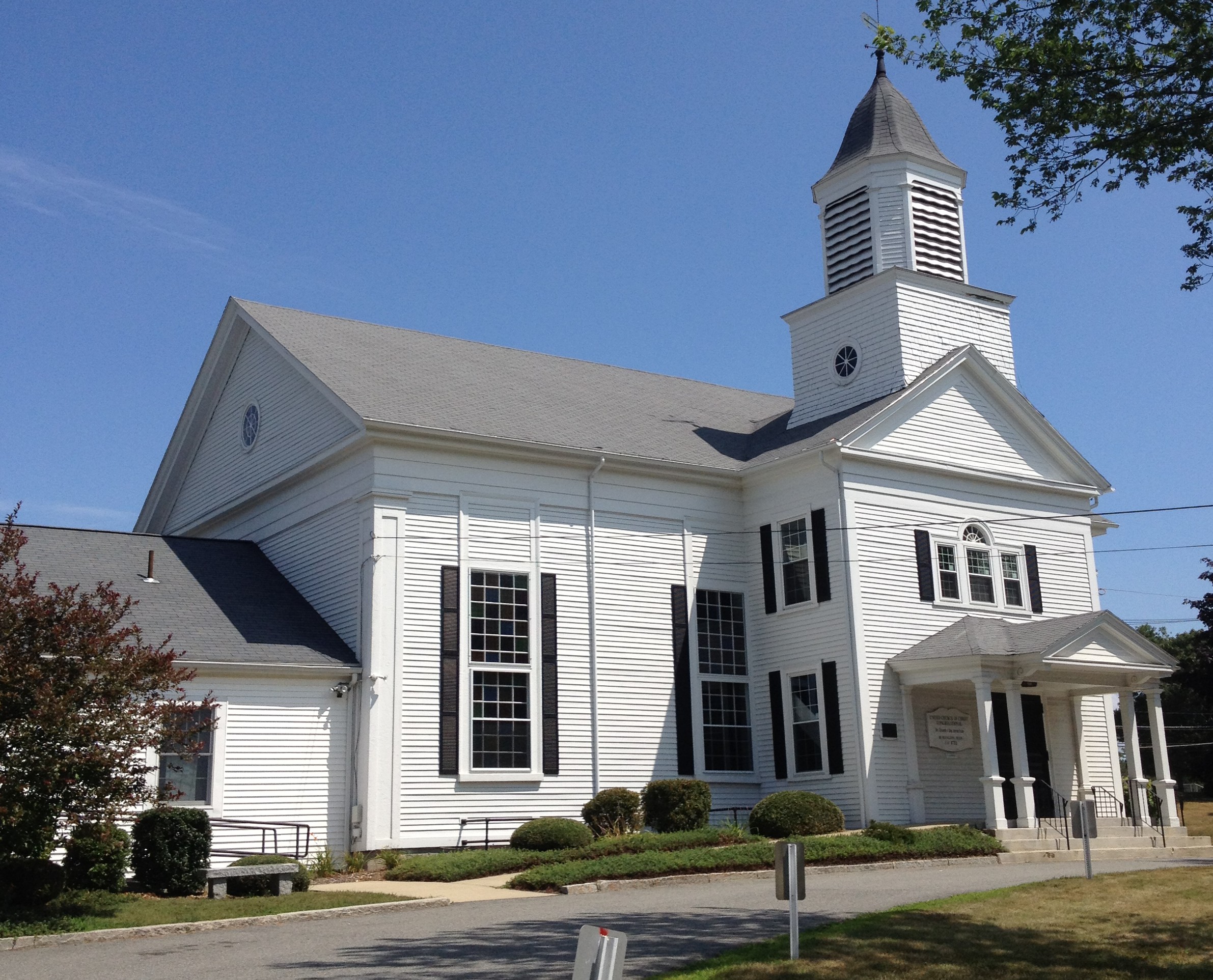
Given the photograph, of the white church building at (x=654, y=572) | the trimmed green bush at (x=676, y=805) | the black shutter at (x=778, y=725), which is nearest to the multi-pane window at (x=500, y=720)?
the white church building at (x=654, y=572)

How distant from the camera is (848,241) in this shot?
30078 millimetres

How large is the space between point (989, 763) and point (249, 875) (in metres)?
13.2

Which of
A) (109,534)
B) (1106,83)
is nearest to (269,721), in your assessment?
(109,534)

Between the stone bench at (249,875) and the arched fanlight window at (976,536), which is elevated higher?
the arched fanlight window at (976,536)

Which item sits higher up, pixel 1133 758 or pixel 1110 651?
pixel 1110 651

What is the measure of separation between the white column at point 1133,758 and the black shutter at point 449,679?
43.1 ft

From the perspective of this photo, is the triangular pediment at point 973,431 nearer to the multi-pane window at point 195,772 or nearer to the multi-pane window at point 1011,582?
the multi-pane window at point 1011,582

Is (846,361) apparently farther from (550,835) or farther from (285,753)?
(285,753)

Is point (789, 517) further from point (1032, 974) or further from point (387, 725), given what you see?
point (1032, 974)

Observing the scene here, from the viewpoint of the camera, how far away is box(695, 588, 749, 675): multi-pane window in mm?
26688

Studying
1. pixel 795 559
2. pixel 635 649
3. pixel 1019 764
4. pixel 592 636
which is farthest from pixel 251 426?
pixel 1019 764

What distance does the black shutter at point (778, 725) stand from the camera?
2605 cm

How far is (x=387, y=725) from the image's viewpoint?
22359mm

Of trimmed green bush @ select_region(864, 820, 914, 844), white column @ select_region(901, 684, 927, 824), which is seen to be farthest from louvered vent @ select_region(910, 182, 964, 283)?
trimmed green bush @ select_region(864, 820, 914, 844)
